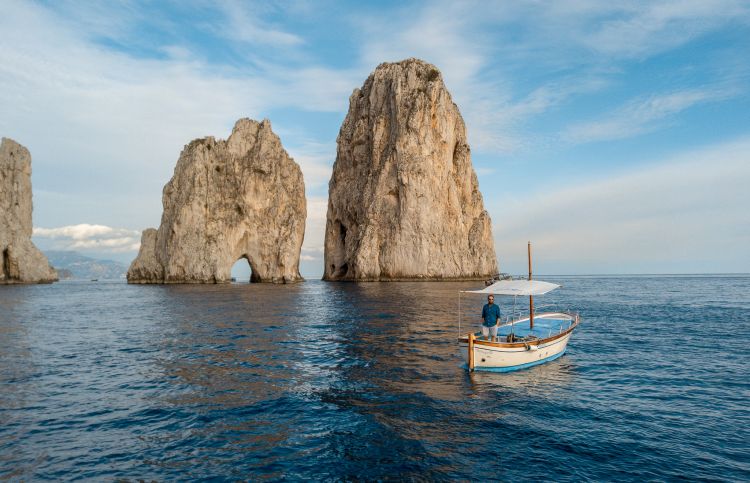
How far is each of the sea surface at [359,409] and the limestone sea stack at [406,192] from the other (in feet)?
246

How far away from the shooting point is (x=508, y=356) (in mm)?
19656

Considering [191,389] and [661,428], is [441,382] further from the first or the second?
[191,389]

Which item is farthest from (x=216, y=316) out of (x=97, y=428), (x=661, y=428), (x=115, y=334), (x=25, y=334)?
(x=661, y=428)

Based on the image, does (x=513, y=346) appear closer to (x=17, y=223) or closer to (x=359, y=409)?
(x=359, y=409)

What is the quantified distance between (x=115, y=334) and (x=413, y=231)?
Result: 3088 inches

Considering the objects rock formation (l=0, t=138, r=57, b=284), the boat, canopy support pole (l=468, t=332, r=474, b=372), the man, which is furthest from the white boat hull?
rock formation (l=0, t=138, r=57, b=284)

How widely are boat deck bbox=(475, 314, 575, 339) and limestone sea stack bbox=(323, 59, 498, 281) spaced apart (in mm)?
72213

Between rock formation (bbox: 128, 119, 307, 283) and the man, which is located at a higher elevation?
rock formation (bbox: 128, 119, 307, 283)

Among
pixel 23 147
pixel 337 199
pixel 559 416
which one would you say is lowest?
pixel 559 416

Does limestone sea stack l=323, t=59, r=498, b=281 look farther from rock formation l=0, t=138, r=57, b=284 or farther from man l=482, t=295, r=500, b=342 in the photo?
man l=482, t=295, r=500, b=342

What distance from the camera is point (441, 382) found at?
17.5m

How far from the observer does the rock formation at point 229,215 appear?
301 ft

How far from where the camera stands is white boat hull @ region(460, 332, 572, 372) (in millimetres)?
19266

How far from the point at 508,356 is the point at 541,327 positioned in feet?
25.5
